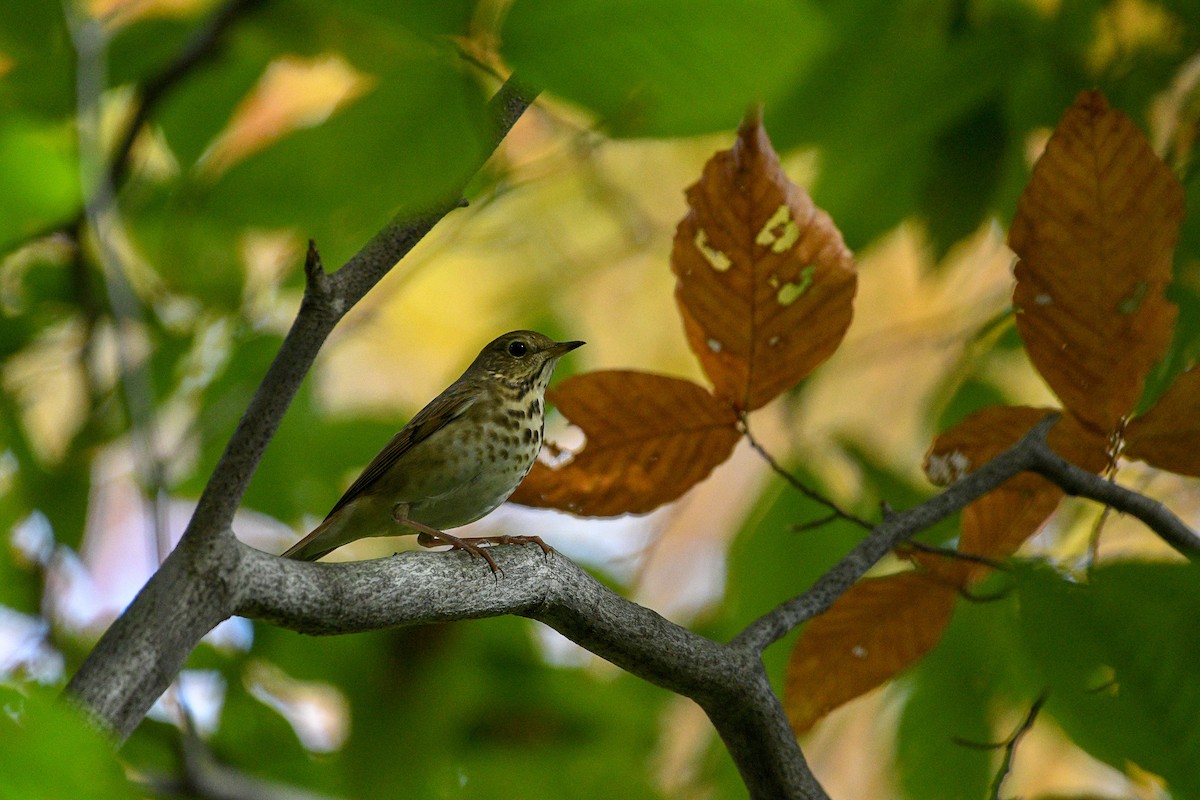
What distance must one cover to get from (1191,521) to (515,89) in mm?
2860

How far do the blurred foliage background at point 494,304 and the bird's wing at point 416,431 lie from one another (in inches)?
11.3

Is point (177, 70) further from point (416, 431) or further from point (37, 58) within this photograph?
point (416, 431)

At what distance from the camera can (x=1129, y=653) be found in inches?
39.2

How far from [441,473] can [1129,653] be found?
1.25 metres

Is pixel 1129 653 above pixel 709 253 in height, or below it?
below

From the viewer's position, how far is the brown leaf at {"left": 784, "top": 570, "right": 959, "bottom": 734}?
1412 millimetres

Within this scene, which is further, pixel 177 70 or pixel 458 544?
pixel 177 70

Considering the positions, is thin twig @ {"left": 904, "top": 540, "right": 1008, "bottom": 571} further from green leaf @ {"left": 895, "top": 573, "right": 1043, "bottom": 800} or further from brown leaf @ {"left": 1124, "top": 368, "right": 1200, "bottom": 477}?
green leaf @ {"left": 895, "top": 573, "right": 1043, "bottom": 800}

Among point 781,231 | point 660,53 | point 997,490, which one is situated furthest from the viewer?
point 997,490

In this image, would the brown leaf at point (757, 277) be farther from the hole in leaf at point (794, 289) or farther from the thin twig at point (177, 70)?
the thin twig at point (177, 70)

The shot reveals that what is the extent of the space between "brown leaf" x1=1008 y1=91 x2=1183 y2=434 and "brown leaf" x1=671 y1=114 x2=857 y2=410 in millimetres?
206

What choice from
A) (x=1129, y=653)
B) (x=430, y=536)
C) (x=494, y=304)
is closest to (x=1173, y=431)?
(x=1129, y=653)

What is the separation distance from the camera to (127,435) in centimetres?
245

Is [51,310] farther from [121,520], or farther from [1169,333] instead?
[121,520]
